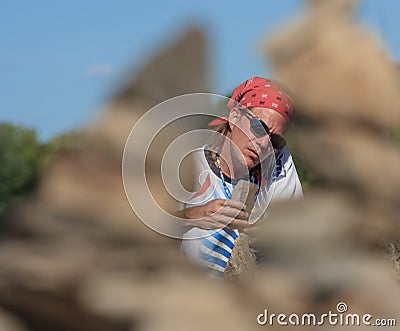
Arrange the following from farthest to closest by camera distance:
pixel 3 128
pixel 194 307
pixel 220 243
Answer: pixel 3 128, pixel 220 243, pixel 194 307

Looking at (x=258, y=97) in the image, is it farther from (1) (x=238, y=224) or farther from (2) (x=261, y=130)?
(1) (x=238, y=224)

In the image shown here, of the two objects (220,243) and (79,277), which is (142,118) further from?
(220,243)

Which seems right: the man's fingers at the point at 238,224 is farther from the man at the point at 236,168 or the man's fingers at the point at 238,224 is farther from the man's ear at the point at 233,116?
the man's ear at the point at 233,116

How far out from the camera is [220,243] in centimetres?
49

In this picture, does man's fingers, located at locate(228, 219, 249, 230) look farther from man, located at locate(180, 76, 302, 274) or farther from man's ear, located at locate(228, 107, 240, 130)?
man's ear, located at locate(228, 107, 240, 130)

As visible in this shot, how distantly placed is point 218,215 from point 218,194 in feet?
0.48

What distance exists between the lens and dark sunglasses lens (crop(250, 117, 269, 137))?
0.50m

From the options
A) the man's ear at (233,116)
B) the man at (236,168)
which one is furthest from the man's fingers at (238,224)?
the man's ear at (233,116)

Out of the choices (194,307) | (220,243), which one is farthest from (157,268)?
(220,243)

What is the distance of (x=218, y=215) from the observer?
44 cm

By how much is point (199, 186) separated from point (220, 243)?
0.22 feet

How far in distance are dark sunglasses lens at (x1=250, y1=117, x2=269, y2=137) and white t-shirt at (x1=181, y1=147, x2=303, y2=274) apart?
2cm

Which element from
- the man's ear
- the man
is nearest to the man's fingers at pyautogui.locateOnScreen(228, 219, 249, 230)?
the man

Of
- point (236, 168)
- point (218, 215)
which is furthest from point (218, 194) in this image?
point (218, 215)
